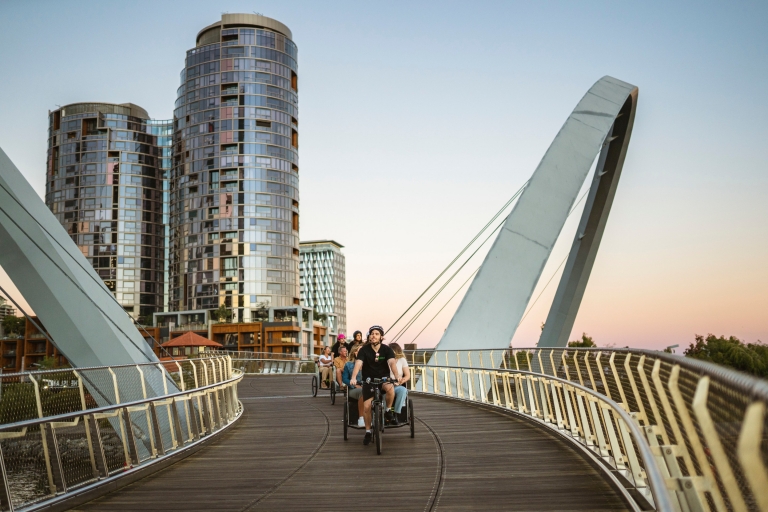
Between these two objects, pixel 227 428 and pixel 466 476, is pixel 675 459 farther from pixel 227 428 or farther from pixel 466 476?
pixel 227 428

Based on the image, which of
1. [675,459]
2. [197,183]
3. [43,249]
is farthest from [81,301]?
[197,183]

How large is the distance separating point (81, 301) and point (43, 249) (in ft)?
5.19

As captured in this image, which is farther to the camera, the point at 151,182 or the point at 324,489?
the point at 151,182

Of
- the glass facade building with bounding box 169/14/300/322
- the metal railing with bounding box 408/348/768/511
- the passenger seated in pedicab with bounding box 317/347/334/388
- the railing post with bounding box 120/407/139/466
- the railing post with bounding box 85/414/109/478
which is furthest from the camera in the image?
the glass facade building with bounding box 169/14/300/322

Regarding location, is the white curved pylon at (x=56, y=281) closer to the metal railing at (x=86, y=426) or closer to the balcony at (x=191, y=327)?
the metal railing at (x=86, y=426)

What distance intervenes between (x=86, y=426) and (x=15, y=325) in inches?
4858

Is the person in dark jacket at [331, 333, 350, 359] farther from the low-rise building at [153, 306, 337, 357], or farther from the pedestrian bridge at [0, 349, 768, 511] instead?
the low-rise building at [153, 306, 337, 357]

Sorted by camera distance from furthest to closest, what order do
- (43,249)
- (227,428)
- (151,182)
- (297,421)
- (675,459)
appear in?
(151,182) < (43,249) < (297,421) < (227,428) < (675,459)

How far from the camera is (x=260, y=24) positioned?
12275 centimetres

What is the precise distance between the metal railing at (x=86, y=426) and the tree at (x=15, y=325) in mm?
114792

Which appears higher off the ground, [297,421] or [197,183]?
[197,183]

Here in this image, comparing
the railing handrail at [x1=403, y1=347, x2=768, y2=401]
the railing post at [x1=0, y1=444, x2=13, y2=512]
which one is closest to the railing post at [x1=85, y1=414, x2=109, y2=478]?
the railing post at [x1=0, y1=444, x2=13, y2=512]

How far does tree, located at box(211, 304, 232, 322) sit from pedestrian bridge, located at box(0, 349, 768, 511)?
98.3 metres

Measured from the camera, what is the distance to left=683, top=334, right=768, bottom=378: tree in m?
65.2
